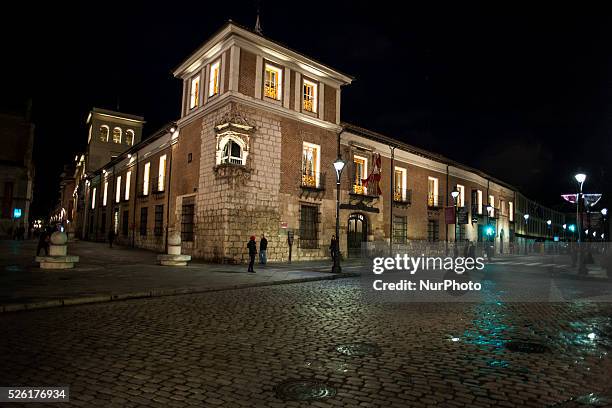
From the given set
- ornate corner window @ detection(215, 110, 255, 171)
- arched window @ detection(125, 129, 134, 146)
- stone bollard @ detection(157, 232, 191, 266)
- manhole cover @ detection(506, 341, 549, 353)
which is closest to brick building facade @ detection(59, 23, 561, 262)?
ornate corner window @ detection(215, 110, 255, 171)

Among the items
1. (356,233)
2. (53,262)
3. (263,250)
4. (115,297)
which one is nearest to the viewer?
(115,297)

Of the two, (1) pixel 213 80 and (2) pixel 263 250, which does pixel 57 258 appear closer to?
(2) pixel 263 250

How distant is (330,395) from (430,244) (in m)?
29.2

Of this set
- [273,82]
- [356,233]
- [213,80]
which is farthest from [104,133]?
Answer: [356,233]

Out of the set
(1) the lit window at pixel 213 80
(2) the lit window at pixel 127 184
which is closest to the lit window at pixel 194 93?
(1) the lit window at pixel 213 80

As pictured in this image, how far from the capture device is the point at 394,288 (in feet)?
41.6

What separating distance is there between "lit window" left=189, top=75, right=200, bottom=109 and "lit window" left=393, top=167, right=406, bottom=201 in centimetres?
1469

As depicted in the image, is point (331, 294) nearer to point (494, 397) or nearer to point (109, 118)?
point (494, 397)

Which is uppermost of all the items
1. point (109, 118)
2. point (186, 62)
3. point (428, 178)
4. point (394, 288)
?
point (109, 118)

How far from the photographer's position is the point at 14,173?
139 ft

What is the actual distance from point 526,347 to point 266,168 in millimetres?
15895

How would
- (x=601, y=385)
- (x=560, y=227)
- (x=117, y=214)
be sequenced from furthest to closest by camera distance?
(x=560, y=227) → (x=117, y=214) → (x=601, y=385)

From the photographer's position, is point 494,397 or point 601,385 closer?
point 494,397

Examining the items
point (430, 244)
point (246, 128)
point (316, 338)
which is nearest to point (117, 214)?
point (246, 128)
